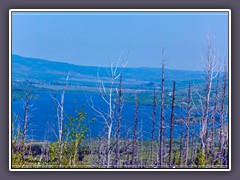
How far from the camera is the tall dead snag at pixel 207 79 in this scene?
10.6 metres

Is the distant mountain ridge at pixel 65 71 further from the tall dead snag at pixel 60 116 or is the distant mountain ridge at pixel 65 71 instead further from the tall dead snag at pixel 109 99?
the tall dead snag at pixel 60 116

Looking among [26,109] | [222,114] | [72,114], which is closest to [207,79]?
[222,114]

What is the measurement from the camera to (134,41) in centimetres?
1060

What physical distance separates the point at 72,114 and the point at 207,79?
1.89m

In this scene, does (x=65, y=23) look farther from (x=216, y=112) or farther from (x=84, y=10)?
(x=216, y=112)

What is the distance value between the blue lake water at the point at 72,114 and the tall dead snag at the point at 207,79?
1.16ft

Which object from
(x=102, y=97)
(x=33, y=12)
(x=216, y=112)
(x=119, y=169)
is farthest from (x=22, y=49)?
(x=216, y=112)

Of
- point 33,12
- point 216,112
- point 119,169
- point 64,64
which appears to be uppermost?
point 33,12

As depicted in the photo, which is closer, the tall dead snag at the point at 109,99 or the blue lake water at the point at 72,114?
the blue lake water at the point at 72,114

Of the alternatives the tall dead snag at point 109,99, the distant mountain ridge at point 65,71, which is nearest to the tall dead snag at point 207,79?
the distant mountain ridge at point 65,71

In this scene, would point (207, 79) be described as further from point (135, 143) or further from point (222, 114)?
point (135, 143)

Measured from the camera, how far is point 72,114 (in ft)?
34.8
